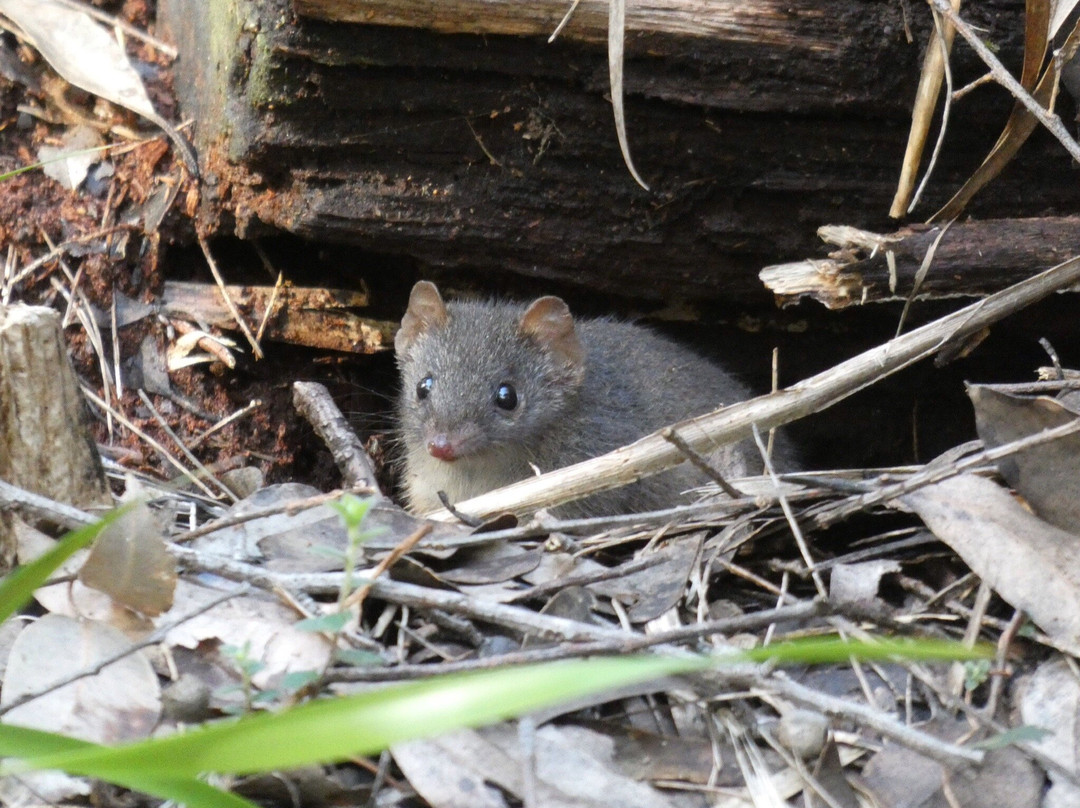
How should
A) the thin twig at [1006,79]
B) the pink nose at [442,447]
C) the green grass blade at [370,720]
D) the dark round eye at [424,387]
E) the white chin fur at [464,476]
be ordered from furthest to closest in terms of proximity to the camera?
1. the white chin fur at [464,476]
2. the dark round eye at [424,387]
3. the pink nose at [442,447]
4. the thin twig at [1006,79]
5. the green grass blade at [370,720]

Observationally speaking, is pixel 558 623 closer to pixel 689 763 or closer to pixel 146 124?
pixel 689 763

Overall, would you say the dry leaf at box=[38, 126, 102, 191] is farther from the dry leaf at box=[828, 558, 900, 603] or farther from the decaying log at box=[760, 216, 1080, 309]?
the dry leaf at box=[828, 558, 900, 603]

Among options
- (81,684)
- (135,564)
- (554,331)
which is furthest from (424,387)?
(81,684)

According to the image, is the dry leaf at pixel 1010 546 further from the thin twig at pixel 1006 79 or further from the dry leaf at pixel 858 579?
the thin twig at pixel 1006 79

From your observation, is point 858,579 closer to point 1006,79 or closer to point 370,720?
point 1006,79

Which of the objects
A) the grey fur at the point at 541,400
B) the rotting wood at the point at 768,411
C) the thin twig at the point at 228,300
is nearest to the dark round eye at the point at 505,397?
the grey fur at the point at 541,400
